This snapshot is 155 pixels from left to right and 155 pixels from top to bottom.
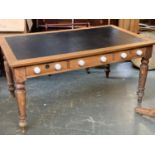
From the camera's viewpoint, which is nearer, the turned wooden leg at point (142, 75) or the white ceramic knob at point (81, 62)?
the white ceramic knob at point (81, 62)

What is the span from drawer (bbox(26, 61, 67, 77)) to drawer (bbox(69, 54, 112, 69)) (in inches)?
2.9

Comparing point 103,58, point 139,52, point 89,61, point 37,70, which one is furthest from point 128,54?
point 37,70

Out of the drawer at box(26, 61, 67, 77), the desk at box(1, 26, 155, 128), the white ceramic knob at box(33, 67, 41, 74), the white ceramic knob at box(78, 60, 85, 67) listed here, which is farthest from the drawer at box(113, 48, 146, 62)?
the white ceramic knob at box(33, 67, 41, 74)

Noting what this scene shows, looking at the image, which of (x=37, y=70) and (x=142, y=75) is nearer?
(x=37, y=70)

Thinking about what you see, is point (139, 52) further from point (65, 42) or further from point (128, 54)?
point (65, 42)

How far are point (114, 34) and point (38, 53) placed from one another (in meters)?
0.83

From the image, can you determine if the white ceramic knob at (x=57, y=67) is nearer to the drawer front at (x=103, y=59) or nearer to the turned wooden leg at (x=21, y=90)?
the drawer front at (x=103, y=59)

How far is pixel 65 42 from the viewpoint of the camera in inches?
83.4

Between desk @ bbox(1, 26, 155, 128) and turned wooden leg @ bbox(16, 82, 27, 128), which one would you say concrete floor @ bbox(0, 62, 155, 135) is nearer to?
turned wooden leg @ bbox(16, 82, 27, 128)

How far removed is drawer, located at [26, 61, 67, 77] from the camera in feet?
5.94

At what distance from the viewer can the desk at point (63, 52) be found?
1.80m

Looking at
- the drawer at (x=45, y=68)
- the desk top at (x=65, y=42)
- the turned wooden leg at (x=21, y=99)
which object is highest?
the desk top at (x=65, y=42)

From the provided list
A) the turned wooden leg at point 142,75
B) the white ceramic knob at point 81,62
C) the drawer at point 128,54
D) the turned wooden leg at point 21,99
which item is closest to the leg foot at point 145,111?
the turned wooden leg at point 142,75

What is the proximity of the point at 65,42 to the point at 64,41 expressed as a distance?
30 mm
